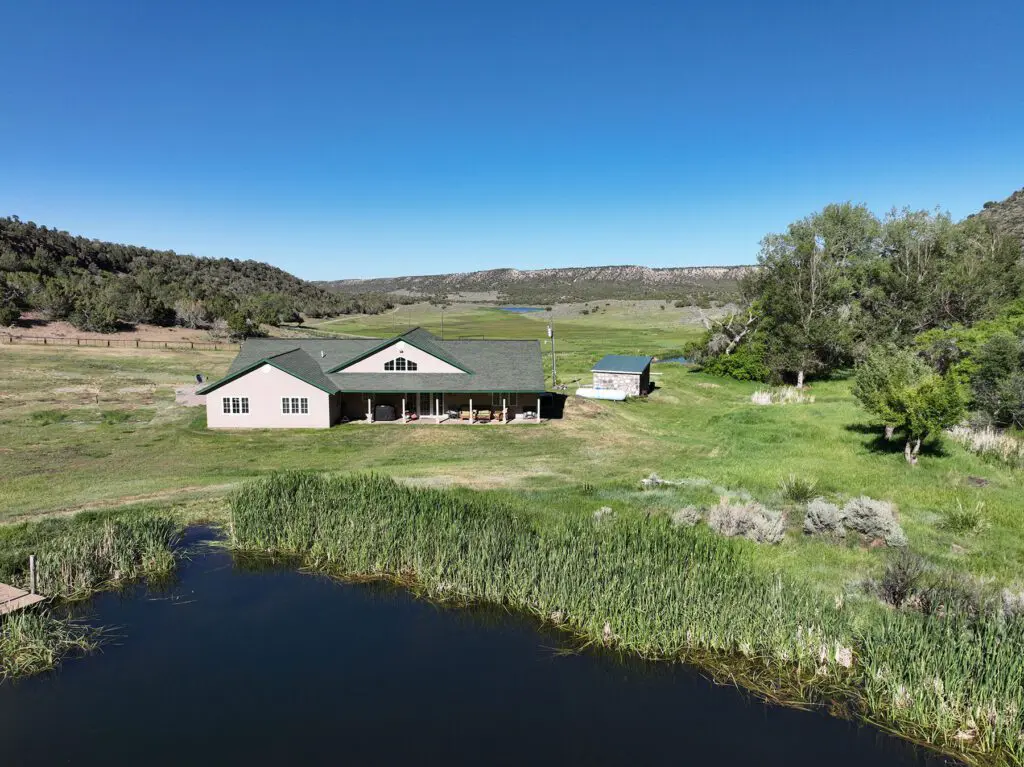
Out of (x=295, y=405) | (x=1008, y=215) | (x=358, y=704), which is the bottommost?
(x=358, y=704)

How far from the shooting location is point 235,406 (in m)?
34.7

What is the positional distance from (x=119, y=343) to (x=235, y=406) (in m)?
42.5

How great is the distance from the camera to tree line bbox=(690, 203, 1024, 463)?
50.3 meters

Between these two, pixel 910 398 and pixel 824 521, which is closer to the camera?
pixel 824 521

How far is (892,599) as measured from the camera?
14266 millimetres

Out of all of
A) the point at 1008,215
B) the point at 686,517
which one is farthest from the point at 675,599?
the point at 1008,215

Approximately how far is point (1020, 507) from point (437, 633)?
19458mm

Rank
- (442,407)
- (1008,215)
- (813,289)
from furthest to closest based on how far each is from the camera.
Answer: (1008,215)
(813,289)
(442,407)

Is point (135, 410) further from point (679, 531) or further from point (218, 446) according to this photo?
point (679, 531)

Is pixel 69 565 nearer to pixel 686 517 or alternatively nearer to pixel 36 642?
pixel 36 642

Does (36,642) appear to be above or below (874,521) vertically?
below

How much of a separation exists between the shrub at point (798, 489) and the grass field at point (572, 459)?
43 cm

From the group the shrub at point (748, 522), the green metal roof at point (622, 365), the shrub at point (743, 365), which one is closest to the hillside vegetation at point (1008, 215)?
the shrub at point (743, 365)

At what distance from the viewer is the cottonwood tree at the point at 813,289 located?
51.1m
